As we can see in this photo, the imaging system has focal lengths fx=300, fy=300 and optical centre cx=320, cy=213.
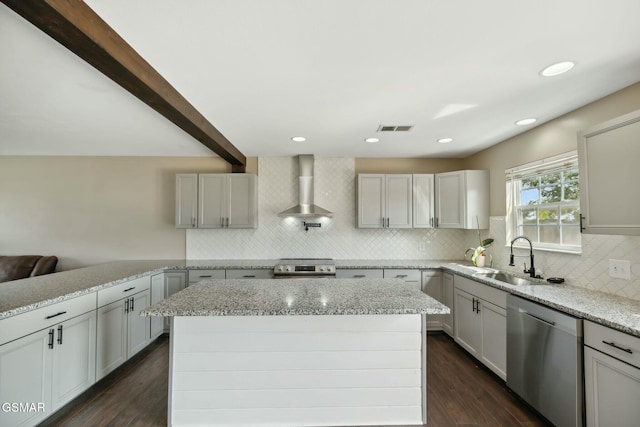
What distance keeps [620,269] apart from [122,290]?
13.5 feet

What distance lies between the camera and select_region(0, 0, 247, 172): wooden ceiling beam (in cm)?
122

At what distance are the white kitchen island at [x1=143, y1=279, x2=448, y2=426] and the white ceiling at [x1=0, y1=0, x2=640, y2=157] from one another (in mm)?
1478

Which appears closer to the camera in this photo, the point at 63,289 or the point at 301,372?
the point at 301,372

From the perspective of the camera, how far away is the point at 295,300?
6.36ft

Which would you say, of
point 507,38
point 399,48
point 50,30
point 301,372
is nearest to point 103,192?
point 50,30

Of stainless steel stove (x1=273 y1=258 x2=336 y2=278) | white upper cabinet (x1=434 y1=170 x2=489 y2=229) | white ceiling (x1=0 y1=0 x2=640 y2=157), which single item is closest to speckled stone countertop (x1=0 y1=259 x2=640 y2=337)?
white upper cabinet (x1=434 y1=170 x2=489 y2=229)

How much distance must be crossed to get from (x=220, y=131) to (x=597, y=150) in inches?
124

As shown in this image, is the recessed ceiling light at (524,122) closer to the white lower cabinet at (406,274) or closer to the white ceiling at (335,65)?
the white ceiling at (335,65)

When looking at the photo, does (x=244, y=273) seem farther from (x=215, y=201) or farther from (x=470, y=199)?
(x=470, y=199)

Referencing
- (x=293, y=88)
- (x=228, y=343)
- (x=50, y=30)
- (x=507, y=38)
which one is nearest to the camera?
(x=50, y=30)

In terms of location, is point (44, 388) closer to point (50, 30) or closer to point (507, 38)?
point (50, 30)

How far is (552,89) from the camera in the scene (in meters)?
2.15

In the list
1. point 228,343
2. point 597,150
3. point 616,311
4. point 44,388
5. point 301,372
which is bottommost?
Answer: point 44,388

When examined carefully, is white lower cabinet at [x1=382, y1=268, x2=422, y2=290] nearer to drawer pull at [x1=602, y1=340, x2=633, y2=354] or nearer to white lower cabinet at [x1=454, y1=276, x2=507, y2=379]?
white lower cabinet at [x1=454, y1=276, x2=507, y2=379]
